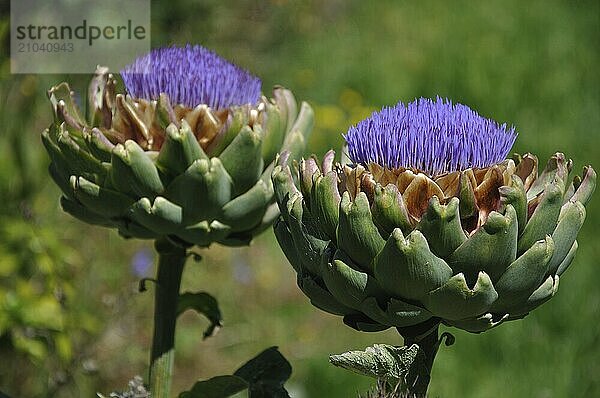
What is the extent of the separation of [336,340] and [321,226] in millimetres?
1226

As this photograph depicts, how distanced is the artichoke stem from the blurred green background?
0.50 meters

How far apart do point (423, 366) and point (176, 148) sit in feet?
1.03

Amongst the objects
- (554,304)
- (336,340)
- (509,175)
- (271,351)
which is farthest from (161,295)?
(554,304)

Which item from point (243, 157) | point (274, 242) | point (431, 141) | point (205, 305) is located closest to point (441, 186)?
point (431, 141)

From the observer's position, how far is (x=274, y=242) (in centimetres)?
227

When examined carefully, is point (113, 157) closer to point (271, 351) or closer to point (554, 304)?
point (271, 351)

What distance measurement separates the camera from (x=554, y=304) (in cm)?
192

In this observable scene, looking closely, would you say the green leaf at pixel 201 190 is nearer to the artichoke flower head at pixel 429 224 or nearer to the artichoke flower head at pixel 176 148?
the artichoke flower head at pixel 176 148

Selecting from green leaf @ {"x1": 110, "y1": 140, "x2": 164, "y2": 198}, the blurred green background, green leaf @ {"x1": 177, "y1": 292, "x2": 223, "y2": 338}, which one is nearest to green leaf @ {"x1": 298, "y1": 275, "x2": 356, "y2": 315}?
green leaf @ {"x1": 110, "y1": 140, "x2": 164, "y2": 198}

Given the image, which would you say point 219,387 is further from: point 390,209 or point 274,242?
point 274,242

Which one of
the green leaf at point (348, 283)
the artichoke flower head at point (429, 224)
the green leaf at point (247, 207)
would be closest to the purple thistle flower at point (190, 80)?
the green leaf at point (247, 207)

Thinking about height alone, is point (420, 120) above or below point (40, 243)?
above

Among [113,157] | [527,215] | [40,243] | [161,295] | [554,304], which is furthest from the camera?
[554,304]

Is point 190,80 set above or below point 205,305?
above
